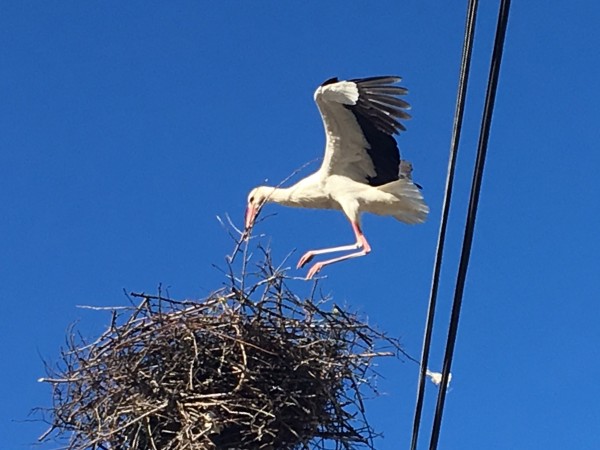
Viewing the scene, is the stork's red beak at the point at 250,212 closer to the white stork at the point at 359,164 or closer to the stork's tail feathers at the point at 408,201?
the white stork at the point at 359,164

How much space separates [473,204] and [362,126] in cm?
374

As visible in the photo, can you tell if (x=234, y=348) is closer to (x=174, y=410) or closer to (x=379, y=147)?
(x=174, y=410)

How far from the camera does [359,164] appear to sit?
7.46 meters

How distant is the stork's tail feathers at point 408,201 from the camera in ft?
23.7

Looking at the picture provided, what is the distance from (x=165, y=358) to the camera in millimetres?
5211

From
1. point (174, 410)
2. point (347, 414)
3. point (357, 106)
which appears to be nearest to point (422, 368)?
point (347, 414)

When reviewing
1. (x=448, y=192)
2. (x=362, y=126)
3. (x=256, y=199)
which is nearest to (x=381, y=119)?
(x=362, y=126)

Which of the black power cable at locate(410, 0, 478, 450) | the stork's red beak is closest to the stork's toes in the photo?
the stork's red beak

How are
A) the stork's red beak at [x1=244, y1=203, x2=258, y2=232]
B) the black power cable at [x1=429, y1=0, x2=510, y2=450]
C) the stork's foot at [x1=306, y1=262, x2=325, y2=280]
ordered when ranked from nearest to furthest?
the black power cable at [x1=429, y1=0, x2=510, y2=450]
the stork's foot at [x1=306, y1=262, x2=325, y2=280]
the stork's red beak at [x1=244, y1=203, x2=258, y2=232]

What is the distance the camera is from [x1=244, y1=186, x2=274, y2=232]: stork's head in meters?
7.56

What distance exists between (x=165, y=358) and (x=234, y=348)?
352 millimetres

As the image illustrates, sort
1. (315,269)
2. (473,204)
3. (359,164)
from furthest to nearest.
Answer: (359,164), (315,269), (473,204)

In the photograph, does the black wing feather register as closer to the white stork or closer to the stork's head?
the white stork

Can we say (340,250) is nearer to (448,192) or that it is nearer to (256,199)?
(256,199)
